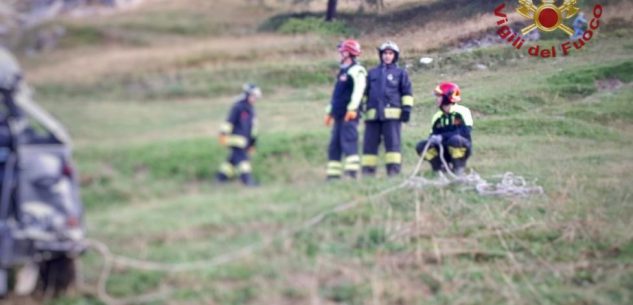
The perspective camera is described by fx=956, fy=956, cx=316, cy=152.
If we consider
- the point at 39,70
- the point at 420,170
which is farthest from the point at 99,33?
the point at 420,170

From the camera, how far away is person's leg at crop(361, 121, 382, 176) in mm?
6828

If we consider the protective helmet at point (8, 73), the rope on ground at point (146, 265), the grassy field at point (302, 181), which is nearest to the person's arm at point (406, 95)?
the grassy field at point (302, 181)

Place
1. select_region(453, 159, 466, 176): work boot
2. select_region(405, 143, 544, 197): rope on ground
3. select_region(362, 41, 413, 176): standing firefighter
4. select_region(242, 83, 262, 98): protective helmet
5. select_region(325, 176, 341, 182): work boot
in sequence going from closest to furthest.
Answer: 1. select_region(242, 83, 262, 98): protective helmet
2. select_region(325, 176, 341, 182): work boot
3. select_region(362, 41, 413, 176): standing firefighter
4. select_region(405, 143, 544, 197): rope on ground
5. select_region(453, 159, 466, 176): work boot

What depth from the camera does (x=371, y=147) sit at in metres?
6.92

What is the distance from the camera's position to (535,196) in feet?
24.6

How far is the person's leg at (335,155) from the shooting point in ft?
20.8

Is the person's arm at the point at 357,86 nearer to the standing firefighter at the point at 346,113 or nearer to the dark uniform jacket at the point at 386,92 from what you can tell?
the standing firefighter at the point at 346,113

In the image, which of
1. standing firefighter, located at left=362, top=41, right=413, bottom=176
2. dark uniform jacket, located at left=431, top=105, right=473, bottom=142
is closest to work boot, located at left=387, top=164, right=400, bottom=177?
standing firefighter, located at left=362, top=41, right=413, bottom=176

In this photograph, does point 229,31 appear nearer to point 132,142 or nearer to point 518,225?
point 132,142

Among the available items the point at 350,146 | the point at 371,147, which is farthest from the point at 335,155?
the point at 371,147

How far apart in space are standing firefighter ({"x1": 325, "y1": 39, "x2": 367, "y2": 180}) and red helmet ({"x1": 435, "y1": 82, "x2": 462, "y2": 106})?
916 millimetres

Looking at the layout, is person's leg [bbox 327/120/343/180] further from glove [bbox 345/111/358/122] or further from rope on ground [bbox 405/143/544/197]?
rope on ground [bbox 405/143/544/197]

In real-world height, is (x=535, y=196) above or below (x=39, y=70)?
below

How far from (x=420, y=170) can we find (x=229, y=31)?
2117mm
